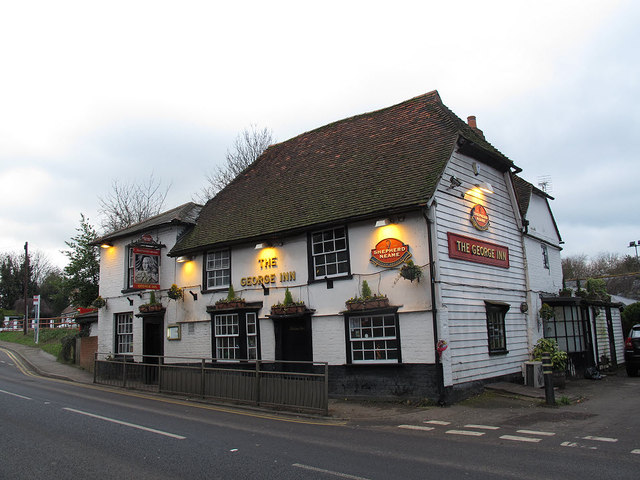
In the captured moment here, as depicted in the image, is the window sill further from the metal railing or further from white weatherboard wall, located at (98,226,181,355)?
white weatherboard wall, located at (98,226,181,355)

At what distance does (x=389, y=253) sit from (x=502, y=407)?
4.87m

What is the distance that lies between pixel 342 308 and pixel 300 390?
3.51 meters

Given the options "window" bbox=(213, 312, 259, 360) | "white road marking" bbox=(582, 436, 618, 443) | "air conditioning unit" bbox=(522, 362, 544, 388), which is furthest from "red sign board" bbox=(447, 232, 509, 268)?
"window" bbox=(213, 312, 259, 360)

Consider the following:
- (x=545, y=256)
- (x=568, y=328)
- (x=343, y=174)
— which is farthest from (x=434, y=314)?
(x=545, y=256)

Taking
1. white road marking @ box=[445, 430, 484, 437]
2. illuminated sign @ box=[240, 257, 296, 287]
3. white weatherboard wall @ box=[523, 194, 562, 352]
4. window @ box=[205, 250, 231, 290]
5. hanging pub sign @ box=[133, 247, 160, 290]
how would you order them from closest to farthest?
1. white road marking @ box=[445, 430, 484, 437]
2. illuminated sign @ box=[240, 257, 296, 287]
3. white weatherboard wall @ box=[523, 194, 562, 352]
4. window @ box=[205, 250, 231, 290]
5. hanging pub sign @ box=[133, 247, 160, 290]

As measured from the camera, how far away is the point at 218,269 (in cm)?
1839

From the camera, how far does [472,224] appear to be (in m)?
15.3

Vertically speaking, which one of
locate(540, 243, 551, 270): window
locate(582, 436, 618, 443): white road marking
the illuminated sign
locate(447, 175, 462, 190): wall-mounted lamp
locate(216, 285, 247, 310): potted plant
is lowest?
locate(582, 436, 618, 443): white road marking


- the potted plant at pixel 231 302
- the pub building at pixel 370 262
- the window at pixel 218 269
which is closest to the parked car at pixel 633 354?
the pub building at pixel 370 262

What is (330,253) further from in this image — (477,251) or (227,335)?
(227,335)

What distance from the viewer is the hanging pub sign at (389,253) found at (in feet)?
44.5

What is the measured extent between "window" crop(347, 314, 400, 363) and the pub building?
0.04 m

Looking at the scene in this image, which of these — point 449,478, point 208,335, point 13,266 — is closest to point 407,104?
point 208,335

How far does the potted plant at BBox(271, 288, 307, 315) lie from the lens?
596 inches
